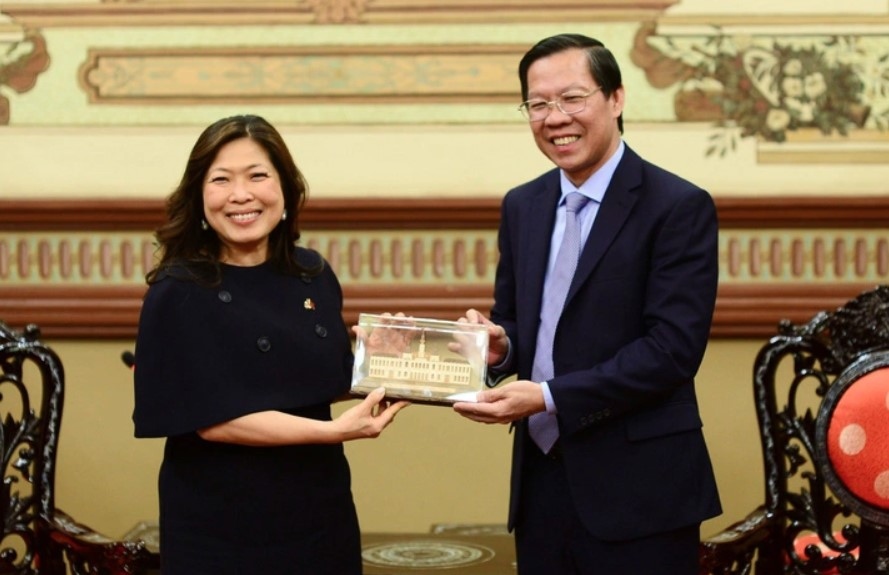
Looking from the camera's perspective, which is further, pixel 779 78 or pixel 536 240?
pixel 779 78

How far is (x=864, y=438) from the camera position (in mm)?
2939

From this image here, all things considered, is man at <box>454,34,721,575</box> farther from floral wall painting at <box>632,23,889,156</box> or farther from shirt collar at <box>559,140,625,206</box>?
A: floral wall painting at <box>632,23,889,156</box>

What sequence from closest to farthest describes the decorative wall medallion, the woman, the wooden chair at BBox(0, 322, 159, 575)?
the woman
the wooden chair at BBox(0, 322, 159, 575)
the decorative wall medallion

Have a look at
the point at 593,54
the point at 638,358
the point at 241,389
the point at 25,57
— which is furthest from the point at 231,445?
the point at 25,57

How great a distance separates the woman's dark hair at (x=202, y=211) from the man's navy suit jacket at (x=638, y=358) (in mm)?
548

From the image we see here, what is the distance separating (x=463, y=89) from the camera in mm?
3789

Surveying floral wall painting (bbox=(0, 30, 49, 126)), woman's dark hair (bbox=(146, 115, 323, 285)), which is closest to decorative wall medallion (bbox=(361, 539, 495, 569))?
woman's dark hair (bbox=(146, 115, 323, 285))

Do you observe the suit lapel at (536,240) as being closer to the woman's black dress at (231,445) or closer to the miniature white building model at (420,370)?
the miniature white building model at (420,370)

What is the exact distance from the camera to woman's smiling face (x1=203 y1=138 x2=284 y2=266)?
2.35m

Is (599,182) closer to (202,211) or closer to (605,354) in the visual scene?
(605,354)

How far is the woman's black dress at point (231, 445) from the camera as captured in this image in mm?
2258

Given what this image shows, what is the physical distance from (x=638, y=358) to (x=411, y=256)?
159cm

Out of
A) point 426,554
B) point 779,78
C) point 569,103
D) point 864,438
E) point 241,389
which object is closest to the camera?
point 241,389

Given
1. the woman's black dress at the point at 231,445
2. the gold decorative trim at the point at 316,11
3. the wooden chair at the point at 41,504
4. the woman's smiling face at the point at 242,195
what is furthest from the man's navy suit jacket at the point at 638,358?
the gold decorative trim at the point at 316,11
